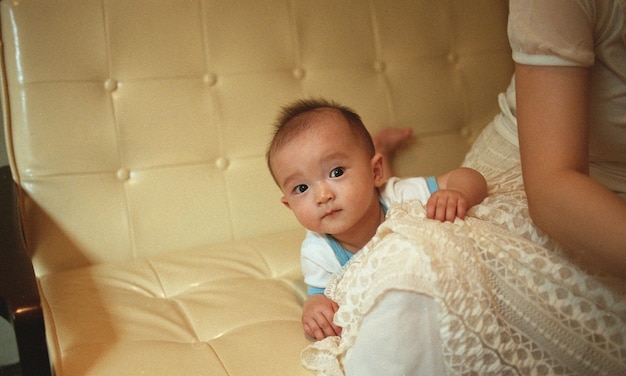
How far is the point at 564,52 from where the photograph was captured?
753mm

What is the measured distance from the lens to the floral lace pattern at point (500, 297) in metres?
0.76

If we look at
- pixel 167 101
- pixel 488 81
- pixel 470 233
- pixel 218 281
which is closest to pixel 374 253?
pixel 470 233

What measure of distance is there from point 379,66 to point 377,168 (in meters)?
0.53

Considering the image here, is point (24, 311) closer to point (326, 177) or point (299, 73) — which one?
point (326, 177)

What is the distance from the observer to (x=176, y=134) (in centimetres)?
144

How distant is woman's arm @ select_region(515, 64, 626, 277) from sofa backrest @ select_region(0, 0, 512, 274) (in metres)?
0.81

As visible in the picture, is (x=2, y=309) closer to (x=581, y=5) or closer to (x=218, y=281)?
(x=218, y=281)

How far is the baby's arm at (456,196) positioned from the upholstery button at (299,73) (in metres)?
0.55

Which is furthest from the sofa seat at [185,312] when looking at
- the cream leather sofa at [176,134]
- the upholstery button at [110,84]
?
the upholstery button at [110,84]

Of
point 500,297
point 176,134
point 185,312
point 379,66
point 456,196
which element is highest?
point 379,66

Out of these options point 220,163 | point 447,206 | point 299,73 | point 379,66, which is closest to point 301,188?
point 447,206

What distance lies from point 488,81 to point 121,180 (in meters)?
1.05

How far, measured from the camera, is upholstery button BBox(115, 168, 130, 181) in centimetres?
141

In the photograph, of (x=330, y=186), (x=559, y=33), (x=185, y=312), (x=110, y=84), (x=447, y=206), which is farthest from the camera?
(x=110, y=84)
